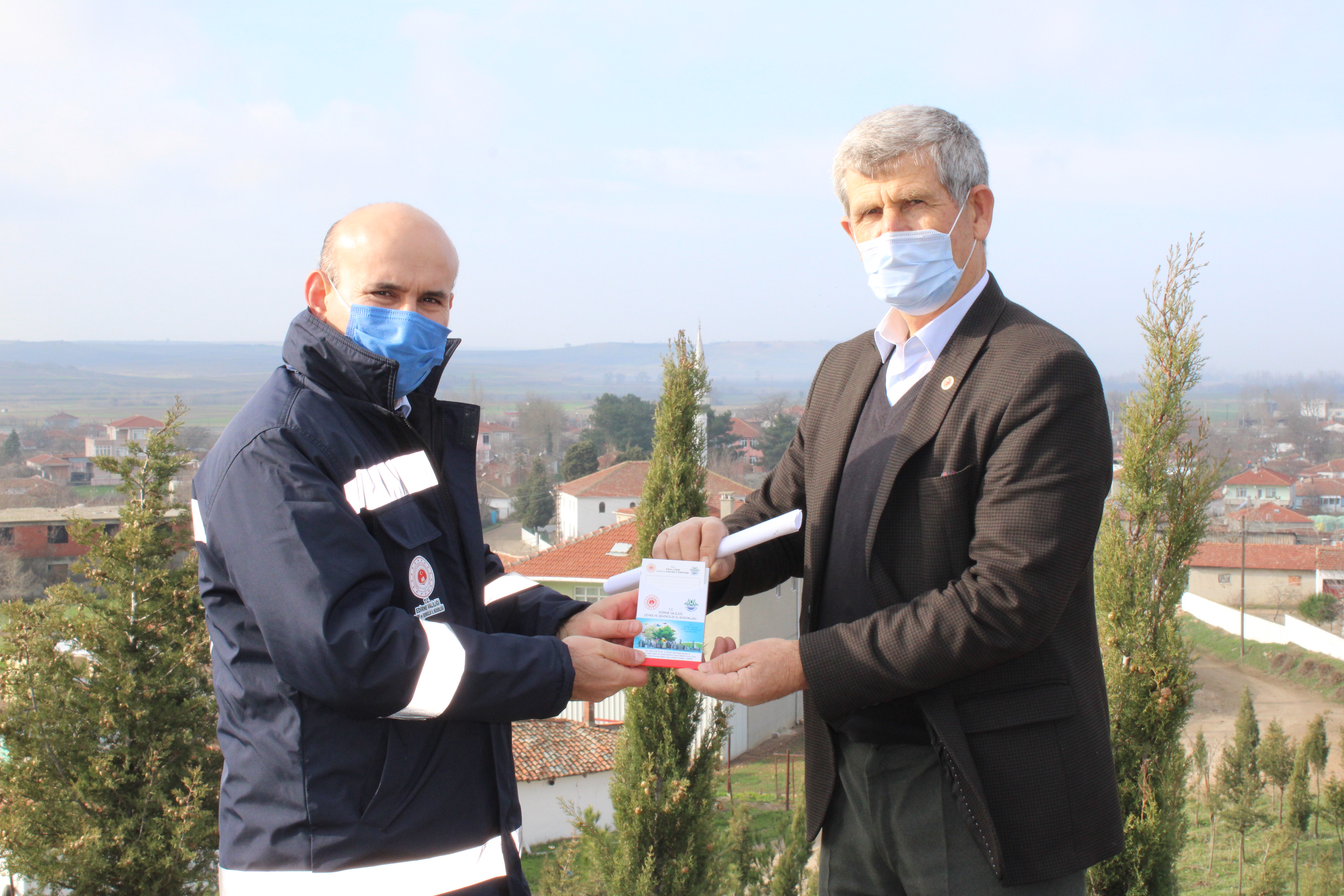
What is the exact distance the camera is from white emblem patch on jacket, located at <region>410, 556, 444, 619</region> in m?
2.41

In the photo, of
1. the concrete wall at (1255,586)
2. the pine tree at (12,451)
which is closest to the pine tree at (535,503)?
the pine tree at (12,451)

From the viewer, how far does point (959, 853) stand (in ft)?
7.88

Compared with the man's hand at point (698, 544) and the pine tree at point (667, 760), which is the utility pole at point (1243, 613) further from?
the man's hand at point (698, 544)

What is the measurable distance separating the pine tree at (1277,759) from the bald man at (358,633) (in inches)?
929

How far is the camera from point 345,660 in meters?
2.13

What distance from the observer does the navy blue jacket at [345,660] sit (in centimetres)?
215

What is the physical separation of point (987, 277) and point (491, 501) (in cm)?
6072

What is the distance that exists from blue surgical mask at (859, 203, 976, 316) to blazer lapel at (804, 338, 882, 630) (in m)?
0.26

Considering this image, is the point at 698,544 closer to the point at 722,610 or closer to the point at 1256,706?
the point at 722,610

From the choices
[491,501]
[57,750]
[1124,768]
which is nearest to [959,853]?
[1124,768]

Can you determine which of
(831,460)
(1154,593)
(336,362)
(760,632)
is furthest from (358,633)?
(760,632)

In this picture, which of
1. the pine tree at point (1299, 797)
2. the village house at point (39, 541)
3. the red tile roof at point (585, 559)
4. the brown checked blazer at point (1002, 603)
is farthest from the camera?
the village house at point (39, 541)

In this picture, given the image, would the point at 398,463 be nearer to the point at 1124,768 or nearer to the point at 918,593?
the point at 918,593

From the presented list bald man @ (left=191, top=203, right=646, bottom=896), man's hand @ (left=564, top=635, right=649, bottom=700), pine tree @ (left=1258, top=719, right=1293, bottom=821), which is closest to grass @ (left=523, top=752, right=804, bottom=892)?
pine tree @ (left=1258, top=719, right=1293, bottom=821)
